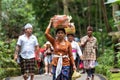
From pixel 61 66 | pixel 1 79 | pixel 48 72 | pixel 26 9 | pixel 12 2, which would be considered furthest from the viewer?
pixel 26 9

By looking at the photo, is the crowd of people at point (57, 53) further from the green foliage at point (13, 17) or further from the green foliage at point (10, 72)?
the green foliage at point (13, 17)

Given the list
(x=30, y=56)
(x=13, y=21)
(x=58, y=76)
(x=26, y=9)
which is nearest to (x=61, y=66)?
(x=58, y=76)

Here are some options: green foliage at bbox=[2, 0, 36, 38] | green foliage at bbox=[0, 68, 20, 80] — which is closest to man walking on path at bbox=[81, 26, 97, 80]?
green foliage at bbox=[0, 68, 20, 80]

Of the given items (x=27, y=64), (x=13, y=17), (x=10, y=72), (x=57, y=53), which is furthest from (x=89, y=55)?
(x=13, y=17)

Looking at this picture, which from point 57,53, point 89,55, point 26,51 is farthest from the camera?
point 89,55

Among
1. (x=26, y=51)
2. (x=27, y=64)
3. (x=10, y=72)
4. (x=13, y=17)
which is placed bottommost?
(x=10, y=72)

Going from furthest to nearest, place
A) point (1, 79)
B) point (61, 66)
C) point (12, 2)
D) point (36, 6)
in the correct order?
point (36, 6)
point (12, 2)
point (1, 79)
point (61, 66)

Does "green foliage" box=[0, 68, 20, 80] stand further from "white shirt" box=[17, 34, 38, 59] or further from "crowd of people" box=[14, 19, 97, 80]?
"white shirt" box=[17, 34, 38, 59]

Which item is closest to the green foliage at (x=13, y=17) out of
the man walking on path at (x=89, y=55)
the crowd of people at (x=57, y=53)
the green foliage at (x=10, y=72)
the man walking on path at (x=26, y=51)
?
the green foliage at (x=10, y=72)

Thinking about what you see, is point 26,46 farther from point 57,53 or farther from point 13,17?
point 13,17

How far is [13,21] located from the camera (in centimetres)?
2703

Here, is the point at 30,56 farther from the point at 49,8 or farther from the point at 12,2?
the point at 49,8

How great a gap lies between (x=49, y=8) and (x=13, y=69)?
1525 cm

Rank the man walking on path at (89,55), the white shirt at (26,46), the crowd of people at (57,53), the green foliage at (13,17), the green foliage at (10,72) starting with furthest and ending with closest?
1. the green foliage at (13,17)
2. the green foliage at (10,72)
3. the man walking on path at (89,55)
4. the white shirt at (26,46)
5. the crowd of people at (57,53)
